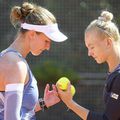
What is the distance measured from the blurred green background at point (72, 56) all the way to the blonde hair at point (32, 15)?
5.10 meters

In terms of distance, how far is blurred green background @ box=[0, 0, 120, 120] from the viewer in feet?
27.5

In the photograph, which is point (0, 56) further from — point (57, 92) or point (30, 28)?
point (57, 92)

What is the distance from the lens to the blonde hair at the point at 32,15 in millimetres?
3133

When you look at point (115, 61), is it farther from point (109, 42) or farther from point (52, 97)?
point (52, 97)

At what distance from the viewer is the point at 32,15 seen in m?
3.16

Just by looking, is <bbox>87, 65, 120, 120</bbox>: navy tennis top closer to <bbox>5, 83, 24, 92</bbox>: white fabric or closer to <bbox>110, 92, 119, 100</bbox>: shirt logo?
<bbox>110, 92, 119, 100</bbox>: shirt logo

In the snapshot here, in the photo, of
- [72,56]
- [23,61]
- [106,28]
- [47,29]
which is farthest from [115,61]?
[72,56]

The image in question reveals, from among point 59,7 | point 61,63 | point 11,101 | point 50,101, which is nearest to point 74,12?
point 59,7

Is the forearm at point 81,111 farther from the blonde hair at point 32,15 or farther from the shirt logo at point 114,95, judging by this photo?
the blonde hair at point 32,15

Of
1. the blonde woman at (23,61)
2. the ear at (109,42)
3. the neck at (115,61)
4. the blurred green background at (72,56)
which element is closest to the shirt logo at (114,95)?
the neck at (115,61)

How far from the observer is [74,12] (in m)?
8.45

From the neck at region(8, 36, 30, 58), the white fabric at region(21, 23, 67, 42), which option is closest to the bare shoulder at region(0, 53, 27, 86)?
the neck at region(8, 36, 30, 58)

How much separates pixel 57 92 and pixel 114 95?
0.52m

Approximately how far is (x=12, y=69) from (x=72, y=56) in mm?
5621
